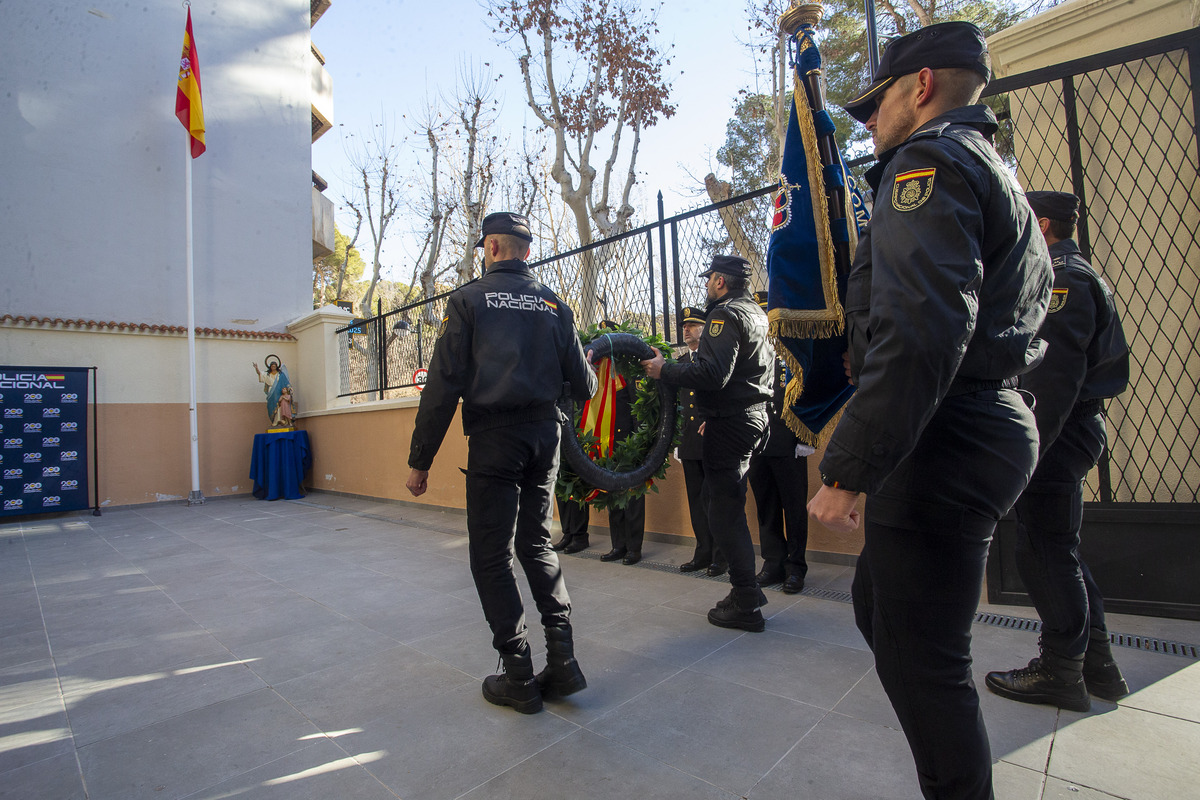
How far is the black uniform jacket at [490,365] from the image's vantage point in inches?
102

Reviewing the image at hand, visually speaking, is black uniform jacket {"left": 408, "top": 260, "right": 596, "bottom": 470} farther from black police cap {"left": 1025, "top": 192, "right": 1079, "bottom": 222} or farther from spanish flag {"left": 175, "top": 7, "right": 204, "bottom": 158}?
spanish flag {"left": 175, "top": 7, "right": 204, "bottom": 158}

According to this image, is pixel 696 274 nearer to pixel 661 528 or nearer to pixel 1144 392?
pixel 661 528

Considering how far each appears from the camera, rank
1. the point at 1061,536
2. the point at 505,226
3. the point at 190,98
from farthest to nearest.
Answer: the point at 190,98 < the point at 505,226 < the point at 1061,536

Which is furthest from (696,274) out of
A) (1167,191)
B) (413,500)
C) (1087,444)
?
(413,500)

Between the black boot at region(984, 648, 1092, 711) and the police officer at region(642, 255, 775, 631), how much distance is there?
1170 mm

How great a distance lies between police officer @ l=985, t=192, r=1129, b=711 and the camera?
7.56 ft

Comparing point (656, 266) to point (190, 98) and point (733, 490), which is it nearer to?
point (733, 490)

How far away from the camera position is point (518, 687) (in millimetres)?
2500

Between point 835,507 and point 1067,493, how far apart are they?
1.58 m

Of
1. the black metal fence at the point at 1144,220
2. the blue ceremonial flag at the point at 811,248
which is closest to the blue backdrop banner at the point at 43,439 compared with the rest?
the blue ceremonial flag at the point at 811,248

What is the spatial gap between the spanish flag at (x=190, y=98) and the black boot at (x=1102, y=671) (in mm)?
13165

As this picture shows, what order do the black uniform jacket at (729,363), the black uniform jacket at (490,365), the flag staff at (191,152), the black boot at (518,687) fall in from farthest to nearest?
the flag staff at (191,152)
the black uniform jacket at (729,363)
the black uniform jacket at (490,365)
the black boot at (518,687)

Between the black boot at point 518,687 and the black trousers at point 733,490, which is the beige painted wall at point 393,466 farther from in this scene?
the black boot at point 518,687

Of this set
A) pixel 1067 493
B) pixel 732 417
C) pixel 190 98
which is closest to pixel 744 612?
pixel 732 417
